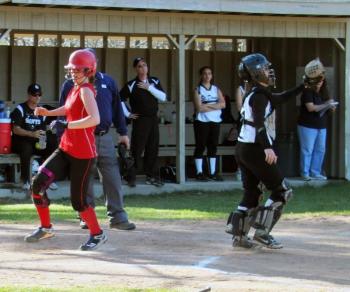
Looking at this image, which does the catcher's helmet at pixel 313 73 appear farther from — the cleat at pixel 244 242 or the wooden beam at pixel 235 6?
the wooden beam at pixel 235 6

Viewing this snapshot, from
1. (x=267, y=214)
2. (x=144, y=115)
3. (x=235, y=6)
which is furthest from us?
(x=144, y=115)

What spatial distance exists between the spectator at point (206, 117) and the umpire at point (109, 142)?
17.4 ft

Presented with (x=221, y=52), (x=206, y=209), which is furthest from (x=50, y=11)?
(x=221, y=52)

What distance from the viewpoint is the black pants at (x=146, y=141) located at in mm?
14070

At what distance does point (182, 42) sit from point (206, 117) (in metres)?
1.37

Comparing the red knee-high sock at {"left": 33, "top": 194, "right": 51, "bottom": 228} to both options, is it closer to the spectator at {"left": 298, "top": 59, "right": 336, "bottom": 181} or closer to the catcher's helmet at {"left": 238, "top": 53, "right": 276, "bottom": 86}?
the catcher's helmet at {"left": 238, "top": 53, "right": 276, "bottom": 86}

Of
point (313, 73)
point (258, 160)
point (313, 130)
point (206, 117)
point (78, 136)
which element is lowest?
point (313, 130)

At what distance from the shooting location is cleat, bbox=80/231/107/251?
26.6 ft

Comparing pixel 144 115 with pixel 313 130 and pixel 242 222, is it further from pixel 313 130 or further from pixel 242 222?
pixel 242 222

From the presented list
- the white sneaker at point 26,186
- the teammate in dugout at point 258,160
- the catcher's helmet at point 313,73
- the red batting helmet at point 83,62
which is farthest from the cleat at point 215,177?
the red batting helmet at point 83,62

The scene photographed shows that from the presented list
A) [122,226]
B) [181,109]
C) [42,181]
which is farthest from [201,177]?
[42,181]

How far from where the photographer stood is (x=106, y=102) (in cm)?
910

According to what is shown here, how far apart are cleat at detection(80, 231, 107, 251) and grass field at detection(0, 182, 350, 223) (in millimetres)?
2382

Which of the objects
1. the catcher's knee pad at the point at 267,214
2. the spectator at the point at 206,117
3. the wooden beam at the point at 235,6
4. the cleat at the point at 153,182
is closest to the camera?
the catcher's knee pad at the point at 267,214
